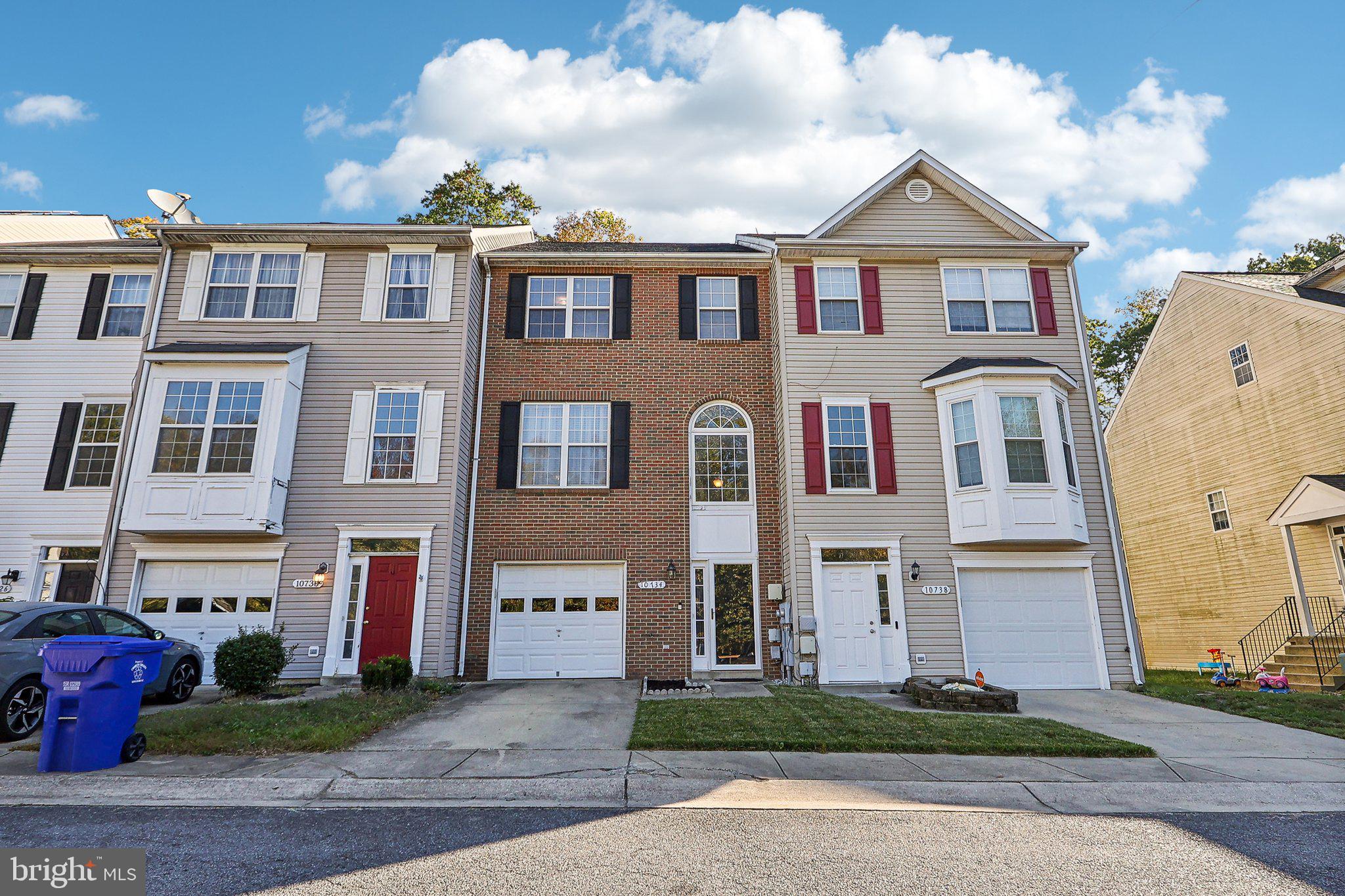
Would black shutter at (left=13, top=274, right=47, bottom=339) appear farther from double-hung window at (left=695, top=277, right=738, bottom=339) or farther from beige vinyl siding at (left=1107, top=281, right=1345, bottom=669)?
beige vinyl siding at (left=1107, top=281, right=1345, bottom=669)

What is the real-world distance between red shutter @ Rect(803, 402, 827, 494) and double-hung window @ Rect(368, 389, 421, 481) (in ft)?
24.7

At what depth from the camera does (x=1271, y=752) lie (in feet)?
26.1

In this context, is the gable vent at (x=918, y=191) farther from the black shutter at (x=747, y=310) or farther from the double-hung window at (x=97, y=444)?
the double-hung window at (x=97, y=444)

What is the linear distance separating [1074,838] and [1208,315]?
1886cm

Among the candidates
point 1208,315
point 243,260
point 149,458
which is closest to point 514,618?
point 149,458

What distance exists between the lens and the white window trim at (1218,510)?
1783 centimetres

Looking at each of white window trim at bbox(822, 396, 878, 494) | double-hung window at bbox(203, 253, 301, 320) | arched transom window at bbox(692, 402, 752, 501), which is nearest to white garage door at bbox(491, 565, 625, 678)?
arched transom window at bbox(692, 402, 752, 501)

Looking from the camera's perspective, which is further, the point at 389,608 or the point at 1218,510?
the point at 1218,510

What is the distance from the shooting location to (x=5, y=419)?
13.8 meters

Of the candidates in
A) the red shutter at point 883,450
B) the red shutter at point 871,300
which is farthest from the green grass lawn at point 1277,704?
the red shutter at point 871,300

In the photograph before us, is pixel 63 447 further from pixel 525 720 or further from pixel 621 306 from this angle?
pixel 525 720

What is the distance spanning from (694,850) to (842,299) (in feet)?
39.0

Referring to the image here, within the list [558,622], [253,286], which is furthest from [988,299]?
[253,286]

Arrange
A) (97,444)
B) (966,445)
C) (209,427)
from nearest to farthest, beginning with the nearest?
(209,427)
(966,445)
(97,444)
